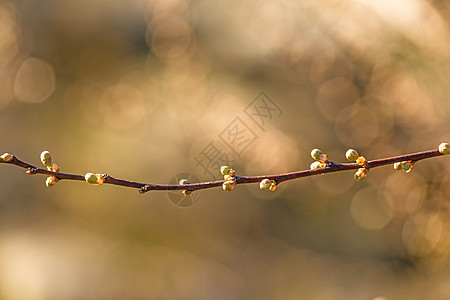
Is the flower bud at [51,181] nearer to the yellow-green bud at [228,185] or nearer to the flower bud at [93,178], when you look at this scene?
the flower bud at [93,178]

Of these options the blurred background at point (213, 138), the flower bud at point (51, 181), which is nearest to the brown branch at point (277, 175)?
the flower bud at point (51, 181)

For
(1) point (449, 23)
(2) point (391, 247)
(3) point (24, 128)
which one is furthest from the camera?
(3) point (24, 128)

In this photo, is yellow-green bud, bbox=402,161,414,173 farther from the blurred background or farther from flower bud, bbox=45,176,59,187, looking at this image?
the blurred background

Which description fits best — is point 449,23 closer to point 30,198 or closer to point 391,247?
point 391,247

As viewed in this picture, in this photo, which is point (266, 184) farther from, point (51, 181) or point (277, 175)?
point (51, 181)

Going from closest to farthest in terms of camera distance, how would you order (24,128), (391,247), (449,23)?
(449,23), (391,247), (24,128)

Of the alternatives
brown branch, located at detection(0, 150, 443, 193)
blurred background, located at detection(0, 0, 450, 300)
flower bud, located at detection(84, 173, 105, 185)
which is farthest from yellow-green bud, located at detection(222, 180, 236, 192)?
blurred background, located at detection(0, 0, 450, 300)

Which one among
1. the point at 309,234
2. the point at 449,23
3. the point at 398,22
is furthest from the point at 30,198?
the point at 449,23

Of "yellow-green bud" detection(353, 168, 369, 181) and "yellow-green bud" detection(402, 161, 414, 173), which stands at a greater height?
"yellow-green bud" detection(402, 161, 414, 173)

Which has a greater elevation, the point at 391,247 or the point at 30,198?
the point at 391,247
